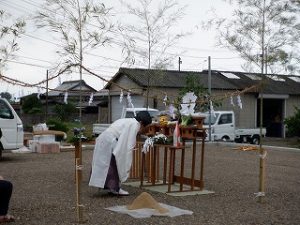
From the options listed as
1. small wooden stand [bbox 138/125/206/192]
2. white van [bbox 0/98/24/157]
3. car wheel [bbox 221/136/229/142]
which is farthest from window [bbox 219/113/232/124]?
small wooden stand [bbox 138/125/206/192]

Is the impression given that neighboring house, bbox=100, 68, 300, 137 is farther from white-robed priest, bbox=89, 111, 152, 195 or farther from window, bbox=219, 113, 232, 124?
white-robed priest, bbox=89, 111, 152, 195

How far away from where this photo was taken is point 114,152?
7.84 m

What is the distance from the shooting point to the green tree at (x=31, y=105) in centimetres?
3388

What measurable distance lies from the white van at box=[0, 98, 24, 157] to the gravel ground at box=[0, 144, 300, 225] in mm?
571

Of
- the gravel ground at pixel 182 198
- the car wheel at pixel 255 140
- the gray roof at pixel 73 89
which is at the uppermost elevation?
the gray roof at pixel 73 89

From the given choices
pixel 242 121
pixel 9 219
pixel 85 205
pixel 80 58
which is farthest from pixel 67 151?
pixel 242 121

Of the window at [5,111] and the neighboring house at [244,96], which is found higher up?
the neighboring house at [244,96]

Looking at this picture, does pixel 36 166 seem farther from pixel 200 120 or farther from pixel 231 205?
pixel 231 205

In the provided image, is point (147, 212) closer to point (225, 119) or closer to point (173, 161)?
point (173, 161)

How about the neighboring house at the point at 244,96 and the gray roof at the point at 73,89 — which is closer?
the gray roof at the point at 73,89

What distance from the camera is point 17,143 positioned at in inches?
542

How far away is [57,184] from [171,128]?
7.47ft

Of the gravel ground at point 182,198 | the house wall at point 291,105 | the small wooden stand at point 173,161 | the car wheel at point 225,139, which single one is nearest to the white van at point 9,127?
the gravel ground at point 182,198

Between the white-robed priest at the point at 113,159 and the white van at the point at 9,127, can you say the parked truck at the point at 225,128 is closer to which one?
the white van at the point at 9,127
